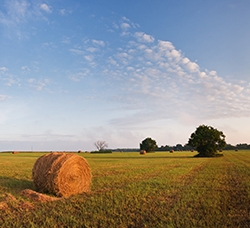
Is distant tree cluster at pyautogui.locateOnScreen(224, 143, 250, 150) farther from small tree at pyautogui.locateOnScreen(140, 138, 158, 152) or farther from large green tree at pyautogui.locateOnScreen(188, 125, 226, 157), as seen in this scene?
large green tree at pyautogui.locateOnScreen(188, 125, 226, 157)

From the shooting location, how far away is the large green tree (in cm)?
4516

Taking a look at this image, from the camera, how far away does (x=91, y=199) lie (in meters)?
8.11

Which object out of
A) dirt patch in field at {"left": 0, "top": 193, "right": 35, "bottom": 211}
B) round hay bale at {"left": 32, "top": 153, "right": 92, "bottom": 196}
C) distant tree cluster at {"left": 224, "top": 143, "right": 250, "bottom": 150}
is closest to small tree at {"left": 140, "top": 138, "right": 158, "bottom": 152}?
distant tree cluster at {"left": 224, "top": 143, "right": 250, "bottom": 150}

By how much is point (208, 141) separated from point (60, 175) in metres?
43.0

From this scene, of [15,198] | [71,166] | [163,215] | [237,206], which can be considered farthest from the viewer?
[71,166]

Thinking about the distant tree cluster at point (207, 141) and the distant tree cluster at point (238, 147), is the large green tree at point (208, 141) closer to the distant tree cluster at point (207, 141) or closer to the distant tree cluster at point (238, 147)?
the distant tree cluster at point (207, 141)

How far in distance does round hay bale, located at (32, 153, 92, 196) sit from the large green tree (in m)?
38.8

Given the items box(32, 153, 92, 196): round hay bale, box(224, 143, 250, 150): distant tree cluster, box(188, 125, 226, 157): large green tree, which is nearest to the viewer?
box(32, 153, 92, 196): round hay bale

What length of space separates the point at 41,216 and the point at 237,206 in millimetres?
6782

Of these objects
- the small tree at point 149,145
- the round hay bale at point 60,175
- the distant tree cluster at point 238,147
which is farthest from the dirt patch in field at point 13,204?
the distant tree cluster at point 238,147

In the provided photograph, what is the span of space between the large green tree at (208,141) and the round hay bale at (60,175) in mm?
38845

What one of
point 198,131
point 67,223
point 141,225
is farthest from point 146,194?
point 198,131

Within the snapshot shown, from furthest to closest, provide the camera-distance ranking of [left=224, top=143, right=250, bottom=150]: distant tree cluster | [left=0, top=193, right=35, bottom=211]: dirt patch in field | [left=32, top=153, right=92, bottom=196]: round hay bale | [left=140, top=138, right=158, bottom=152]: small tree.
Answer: [left=224, top=143, right=250, bottom=150]: distant tree cluster
[left=140, top=138, right=158, bottom=152]: small tree
[left=32, top=153, right=92, bottom=196]: round hay bale
[left=0, top=193, right=35, bottom=211]: dirt patch in field

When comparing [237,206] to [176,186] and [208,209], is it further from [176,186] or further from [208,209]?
[176,186]
